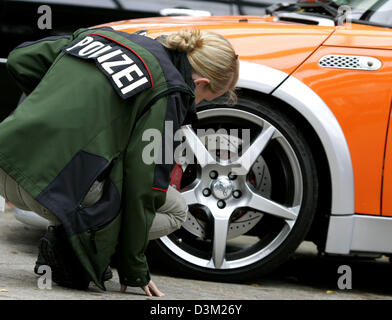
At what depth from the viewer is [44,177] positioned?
2.58 metres

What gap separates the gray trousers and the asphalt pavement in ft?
0.90

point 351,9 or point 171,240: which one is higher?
point 351,9

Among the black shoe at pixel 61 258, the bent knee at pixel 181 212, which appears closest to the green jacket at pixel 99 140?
the black shoe at pixel 61 258

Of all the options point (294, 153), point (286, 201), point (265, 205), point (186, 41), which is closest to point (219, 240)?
point (265, 205)

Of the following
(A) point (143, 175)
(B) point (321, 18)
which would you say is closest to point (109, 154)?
(A) point (143, 175)

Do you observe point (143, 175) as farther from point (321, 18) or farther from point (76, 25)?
point (76, 25)

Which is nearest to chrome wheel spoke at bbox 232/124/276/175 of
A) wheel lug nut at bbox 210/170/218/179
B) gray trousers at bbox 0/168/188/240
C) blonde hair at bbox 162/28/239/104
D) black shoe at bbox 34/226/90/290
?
wheel lug nut at bbox 210/170/218/179

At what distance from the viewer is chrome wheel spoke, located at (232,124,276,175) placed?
3.39 meters

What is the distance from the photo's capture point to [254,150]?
3395 mm

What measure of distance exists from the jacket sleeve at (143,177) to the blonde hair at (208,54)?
227 mm

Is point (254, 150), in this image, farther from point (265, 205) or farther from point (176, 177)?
point (176, 177)

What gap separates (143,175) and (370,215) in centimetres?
130

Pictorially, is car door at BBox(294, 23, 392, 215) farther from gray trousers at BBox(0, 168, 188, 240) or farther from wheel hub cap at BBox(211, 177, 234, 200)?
gray trousers at BBox(0, 168, 188, 240)

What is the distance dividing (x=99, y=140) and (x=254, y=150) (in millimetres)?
1003
